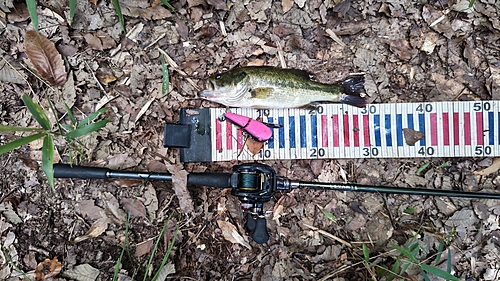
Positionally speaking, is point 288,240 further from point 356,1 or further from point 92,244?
point 356,1

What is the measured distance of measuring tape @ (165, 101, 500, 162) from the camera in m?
3.51

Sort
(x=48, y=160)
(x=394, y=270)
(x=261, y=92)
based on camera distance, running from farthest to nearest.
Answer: (x=261, y=92) → (x=394, y=270) → (x=48, y=160)

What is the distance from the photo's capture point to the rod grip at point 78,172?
10.7 ft

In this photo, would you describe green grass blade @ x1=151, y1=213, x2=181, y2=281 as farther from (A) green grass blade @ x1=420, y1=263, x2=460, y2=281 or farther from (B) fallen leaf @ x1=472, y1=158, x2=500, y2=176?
(B) fallen leaf @ x1=472, y1=158, x2=500, y2=176

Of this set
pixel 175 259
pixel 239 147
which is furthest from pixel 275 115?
pixel 175 259

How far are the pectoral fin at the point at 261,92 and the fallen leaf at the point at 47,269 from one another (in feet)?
7.74

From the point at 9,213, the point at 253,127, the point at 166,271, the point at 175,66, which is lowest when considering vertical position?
the point at 166,271

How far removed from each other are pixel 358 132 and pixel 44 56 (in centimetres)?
298

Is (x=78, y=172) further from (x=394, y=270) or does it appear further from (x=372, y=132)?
(x=394, y=270)

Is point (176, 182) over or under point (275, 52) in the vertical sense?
under

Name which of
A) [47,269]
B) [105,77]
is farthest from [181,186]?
[47,269]

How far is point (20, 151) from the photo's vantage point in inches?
141

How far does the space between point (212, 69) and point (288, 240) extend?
69.7 inches

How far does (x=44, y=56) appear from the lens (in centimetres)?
351
